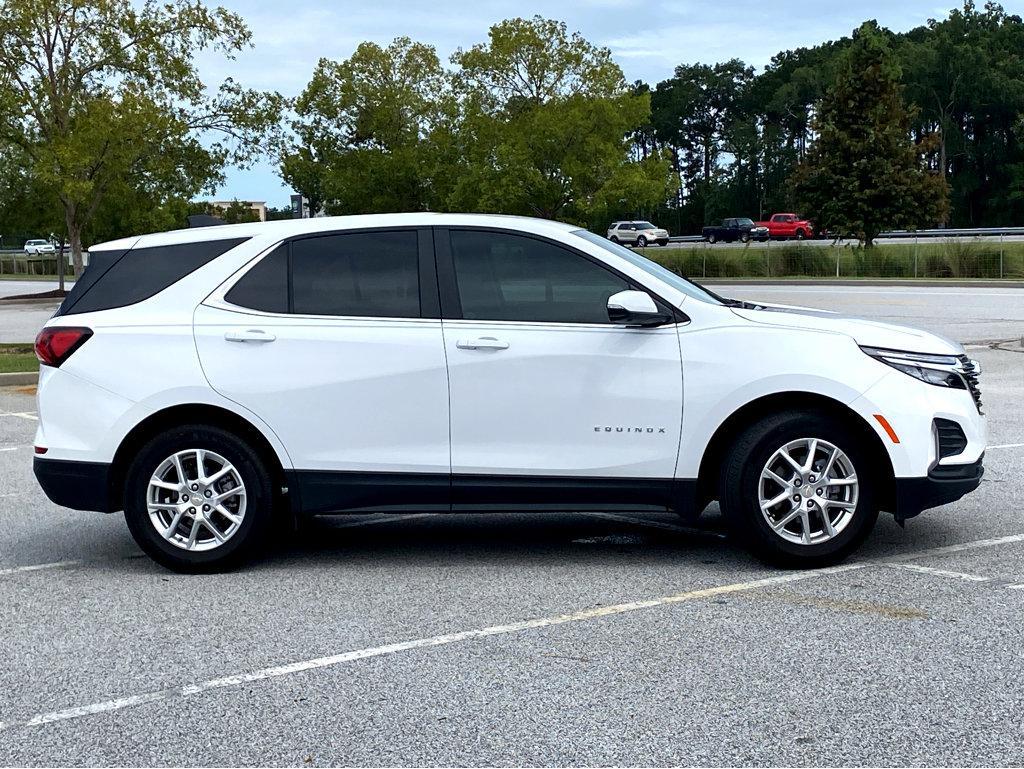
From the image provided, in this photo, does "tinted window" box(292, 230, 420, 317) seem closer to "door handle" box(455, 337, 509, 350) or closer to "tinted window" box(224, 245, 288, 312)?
"tinted window" box(224, 245, 288, 312)

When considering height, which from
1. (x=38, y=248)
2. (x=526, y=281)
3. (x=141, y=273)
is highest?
(x=38, y=248)

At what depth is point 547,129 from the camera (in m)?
44.3

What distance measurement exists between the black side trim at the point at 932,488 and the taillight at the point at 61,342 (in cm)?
407

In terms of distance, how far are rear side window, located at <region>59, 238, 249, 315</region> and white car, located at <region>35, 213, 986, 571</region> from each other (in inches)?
3.3

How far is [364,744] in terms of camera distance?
4020mm

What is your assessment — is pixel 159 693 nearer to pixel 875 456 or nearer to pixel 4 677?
pixel 4 677

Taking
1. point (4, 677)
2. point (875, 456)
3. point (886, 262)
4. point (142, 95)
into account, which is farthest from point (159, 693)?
point (886, 262)

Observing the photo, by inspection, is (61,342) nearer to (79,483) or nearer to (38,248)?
(79,483)

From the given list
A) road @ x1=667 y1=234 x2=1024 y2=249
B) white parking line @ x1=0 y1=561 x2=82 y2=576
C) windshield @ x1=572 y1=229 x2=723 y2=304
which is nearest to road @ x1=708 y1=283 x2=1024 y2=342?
road @ x1=667 y1=234 x2=1024 y2=249

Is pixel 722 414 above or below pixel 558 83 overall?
below

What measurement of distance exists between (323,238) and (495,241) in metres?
0.89

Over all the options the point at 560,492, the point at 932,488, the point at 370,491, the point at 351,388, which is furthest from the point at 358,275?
the point at 932,488

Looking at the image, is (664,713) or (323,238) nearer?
(664,713)

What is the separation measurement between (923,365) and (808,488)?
832mm
